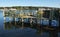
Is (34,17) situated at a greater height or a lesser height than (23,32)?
greater

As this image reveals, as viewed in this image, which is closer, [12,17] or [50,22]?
[50,22]

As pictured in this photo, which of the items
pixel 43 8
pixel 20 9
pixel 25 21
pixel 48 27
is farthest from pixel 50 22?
pixel 20 9

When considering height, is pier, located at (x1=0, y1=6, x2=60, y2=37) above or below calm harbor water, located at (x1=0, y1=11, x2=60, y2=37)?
above

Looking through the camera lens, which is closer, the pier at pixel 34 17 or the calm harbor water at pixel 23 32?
the calm harbor water at pixel 23 32

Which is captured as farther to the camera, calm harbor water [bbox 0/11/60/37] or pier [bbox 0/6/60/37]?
pier [bbox 0/6/60/37]

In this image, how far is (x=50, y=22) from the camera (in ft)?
49.8

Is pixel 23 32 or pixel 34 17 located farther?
pixel 34 17

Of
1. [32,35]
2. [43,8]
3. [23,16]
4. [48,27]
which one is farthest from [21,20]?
[32,35]

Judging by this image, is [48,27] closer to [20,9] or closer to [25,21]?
[25,21]

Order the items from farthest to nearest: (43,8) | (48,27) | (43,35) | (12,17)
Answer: (12,17) < (43,8) < (48,27) < (43,35)

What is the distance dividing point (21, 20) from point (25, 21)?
448 millimetres

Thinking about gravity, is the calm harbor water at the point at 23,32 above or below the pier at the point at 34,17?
below

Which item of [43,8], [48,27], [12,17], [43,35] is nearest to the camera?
[43,35]

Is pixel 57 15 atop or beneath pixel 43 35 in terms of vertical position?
atop
